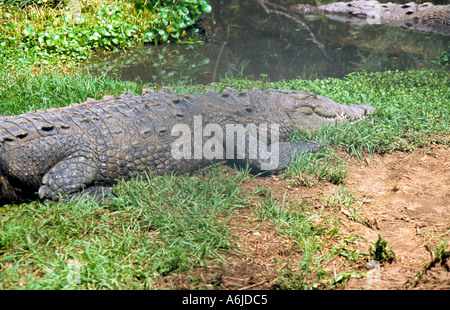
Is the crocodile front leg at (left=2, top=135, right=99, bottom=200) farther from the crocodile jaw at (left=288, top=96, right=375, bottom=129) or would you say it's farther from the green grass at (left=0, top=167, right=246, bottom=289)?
the crocodile jaw at (left=288, top=96, right=375, bottom=129)

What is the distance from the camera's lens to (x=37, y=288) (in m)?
2.60

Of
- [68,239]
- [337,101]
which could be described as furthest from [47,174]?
[337,101]

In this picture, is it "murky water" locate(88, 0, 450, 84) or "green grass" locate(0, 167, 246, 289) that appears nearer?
"green grass" locate(0, 167, 246, 289)

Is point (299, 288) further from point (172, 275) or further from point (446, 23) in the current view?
point (446, 23)

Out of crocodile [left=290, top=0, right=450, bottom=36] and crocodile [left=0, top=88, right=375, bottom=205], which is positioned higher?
crocodile [left=290, top=0, right=450, bottom=36]

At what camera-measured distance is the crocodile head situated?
16.8ft

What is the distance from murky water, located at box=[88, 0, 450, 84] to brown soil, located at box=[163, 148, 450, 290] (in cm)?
311

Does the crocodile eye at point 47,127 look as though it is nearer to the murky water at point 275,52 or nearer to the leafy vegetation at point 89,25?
the murky water at point 275,52

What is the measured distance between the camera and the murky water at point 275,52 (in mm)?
7289

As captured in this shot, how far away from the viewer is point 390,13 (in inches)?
462

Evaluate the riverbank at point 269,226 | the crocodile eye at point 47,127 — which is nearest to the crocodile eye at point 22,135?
the crocodile eye at point 47,127

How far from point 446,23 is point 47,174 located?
38.1 feet

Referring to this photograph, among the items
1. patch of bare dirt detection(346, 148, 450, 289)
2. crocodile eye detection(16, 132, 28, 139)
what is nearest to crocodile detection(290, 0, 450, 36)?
patch of bare dirt detection(346, 148, 450, 289)

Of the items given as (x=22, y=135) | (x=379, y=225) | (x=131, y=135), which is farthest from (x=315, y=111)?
(x=22, y=135)
